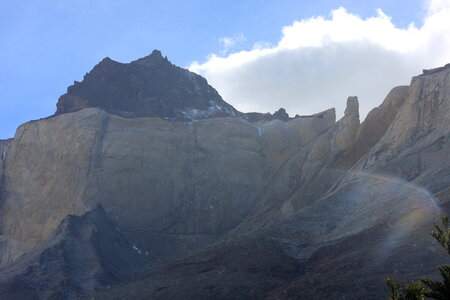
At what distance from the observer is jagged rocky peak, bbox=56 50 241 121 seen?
2549 inches

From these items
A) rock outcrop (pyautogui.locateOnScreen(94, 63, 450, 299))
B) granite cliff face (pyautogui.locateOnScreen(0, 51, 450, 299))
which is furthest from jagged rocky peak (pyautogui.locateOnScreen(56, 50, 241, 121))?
rock outcrop (pyautogui.locateOnScreen(94, 63, 450, 299))

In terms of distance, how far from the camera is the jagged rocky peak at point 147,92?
64750mm

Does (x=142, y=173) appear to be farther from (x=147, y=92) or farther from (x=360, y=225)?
(x=360, y=225)

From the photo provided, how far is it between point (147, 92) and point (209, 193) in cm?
1694

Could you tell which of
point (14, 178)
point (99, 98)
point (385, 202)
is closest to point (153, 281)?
point (385, 202)

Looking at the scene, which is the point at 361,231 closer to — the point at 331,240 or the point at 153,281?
the point at 331,240

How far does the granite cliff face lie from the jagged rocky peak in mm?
178

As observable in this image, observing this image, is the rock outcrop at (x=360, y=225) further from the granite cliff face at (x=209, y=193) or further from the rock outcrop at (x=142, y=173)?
the rock outcrop at (x=142, y=173)

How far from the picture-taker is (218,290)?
25031 mm

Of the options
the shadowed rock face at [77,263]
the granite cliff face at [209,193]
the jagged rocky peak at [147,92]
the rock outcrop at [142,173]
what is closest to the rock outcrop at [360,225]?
the granite cliff face at [209,193]

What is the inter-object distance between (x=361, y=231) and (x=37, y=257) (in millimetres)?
20511

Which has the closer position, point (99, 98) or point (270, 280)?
point (270, 280)

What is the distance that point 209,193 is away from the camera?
2212 inches

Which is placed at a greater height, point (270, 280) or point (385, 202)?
point (385, 202)
